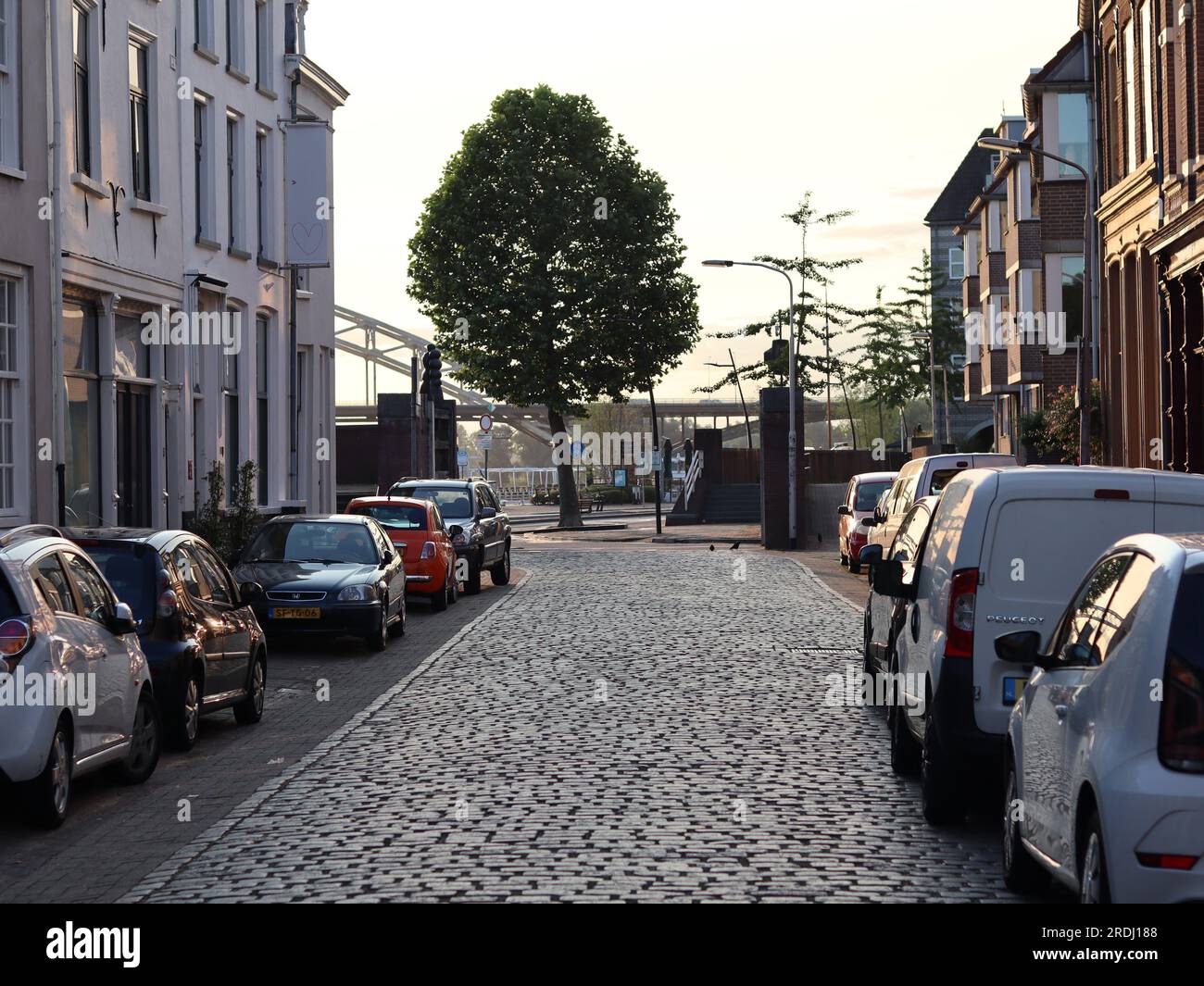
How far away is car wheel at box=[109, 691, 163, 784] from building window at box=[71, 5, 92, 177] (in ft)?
42.8

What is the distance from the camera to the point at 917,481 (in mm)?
25781

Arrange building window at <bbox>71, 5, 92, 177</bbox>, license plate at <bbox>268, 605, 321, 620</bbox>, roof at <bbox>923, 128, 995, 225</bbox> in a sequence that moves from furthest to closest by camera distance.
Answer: roof at <bbox>923, 128, 995, 225</bbox> < building window at <bbox>71, 5, 92, 177</bbox> < license plate at <bbox>268, 605, 321, 620</bbox>

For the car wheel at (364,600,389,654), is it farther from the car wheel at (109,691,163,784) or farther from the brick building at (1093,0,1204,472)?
the brick building at (1093,0,1204,472)

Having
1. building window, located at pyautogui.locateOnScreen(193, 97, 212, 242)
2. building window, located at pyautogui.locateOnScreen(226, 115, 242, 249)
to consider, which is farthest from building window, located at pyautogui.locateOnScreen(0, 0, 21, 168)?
building window, located at pyautogui.locateOnScreen(226, 115, 242, 249)

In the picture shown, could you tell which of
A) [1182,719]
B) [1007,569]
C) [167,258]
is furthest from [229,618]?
[167,258]

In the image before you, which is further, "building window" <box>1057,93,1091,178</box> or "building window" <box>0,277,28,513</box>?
"building window" <box>1057,93,1091,178</box>

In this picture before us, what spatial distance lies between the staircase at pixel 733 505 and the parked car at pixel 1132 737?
57.2 meters

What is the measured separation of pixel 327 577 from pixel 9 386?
4312 millimetres

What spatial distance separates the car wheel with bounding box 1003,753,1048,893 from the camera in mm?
7359

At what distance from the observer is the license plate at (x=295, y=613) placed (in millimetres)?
18625

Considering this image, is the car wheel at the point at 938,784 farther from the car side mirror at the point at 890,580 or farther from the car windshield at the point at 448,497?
the car windshield at the point at 448,497

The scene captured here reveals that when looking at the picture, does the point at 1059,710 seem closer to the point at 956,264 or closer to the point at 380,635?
the point at 380,635

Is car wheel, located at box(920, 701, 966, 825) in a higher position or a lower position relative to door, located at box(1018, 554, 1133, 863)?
lower

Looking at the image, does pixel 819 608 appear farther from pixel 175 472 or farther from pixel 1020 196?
pixel 1020 196
